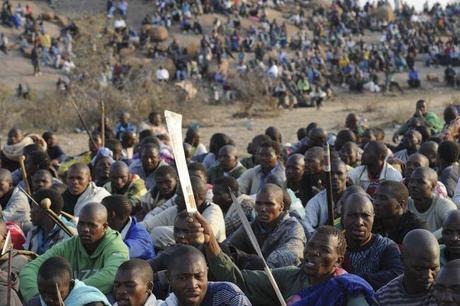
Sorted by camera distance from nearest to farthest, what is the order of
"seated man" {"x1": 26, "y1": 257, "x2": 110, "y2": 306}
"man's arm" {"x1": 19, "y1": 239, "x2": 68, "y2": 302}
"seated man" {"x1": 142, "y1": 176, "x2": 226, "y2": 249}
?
"seated man" {"x1": 26, "y1": 257, "x2": 110, "y2": 306} → "man's arm" {"x1": 19, "y1": 239, "x2": 68, "y2": 302} → "seated man" {"x1": 142, "y1": 176, "x2": 226, "y2": 249}

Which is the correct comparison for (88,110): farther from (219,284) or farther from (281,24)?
(281,24)

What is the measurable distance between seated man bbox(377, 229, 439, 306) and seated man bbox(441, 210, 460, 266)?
0.68 metres

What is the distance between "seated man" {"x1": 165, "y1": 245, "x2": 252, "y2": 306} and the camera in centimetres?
482

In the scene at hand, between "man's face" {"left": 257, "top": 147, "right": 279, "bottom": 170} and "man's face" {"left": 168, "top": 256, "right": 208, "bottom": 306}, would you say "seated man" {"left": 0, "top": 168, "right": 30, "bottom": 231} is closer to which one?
"man's face" {"left": 257, "top": 147, "right": 279, "bottom": 170}

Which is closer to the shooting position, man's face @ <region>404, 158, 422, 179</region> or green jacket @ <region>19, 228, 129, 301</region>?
green jacket @ <region>19, 228, 129, 301</region>

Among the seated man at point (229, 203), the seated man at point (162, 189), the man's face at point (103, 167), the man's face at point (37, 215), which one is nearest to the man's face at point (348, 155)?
the seated man at point (229, 203)

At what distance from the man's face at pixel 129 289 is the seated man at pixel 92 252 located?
3.13 ft

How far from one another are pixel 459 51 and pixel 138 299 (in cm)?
3555

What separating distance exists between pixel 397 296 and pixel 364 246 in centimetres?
77

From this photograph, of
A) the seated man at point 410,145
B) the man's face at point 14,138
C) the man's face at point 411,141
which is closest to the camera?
the seated man at point 410,145

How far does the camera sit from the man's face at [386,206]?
6398 mm

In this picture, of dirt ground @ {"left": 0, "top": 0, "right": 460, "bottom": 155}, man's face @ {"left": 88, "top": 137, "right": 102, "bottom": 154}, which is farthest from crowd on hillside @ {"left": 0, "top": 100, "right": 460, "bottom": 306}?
dirt ground @ {"left": 0, "top": 0, "right": 460, "bottom": 155}

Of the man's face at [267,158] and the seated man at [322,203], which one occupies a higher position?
the man's face at [267,158]

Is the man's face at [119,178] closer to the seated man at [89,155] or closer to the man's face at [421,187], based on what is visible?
the seated man at [89,155]
